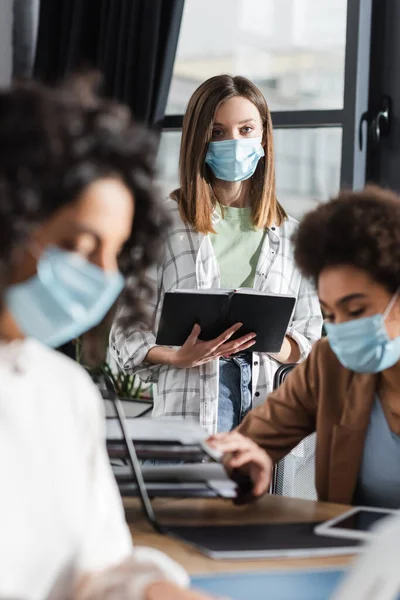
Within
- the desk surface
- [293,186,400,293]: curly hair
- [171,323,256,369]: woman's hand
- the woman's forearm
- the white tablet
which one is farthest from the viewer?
the woman's forearm

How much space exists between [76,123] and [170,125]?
115 inches

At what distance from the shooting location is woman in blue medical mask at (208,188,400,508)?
1547mm

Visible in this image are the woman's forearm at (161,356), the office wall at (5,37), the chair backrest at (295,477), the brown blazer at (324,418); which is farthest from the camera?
the office wall at (5,37)

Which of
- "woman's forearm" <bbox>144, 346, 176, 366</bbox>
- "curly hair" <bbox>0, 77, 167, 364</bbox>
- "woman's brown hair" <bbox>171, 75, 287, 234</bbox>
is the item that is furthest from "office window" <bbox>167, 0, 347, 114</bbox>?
"curly hair" <bbox>0, 77, 167, 364</bbox>

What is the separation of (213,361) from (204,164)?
0.54 metres

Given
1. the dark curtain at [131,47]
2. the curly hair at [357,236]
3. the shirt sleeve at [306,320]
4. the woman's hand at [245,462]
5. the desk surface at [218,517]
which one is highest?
the dark curtain at [131,47]

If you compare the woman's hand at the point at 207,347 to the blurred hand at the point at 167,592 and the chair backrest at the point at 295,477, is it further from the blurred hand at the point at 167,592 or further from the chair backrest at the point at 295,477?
the blurred hand at the point at 167,592

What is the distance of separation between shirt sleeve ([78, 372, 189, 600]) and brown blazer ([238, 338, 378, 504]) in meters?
0.76

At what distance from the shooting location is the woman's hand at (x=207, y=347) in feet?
7.22

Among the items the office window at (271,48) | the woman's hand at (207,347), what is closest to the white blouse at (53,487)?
the woman's hand at (207,347)

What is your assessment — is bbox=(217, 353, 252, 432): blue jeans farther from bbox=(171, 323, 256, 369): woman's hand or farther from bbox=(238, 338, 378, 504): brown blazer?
bbox=(238, 338, 378, 504): brown blazer

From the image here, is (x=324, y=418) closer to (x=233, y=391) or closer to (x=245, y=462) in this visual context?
(x=245, y=462)

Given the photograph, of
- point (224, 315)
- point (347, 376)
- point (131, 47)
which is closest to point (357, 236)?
point (347, 376)

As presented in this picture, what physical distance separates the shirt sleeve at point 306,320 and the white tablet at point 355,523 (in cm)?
90
